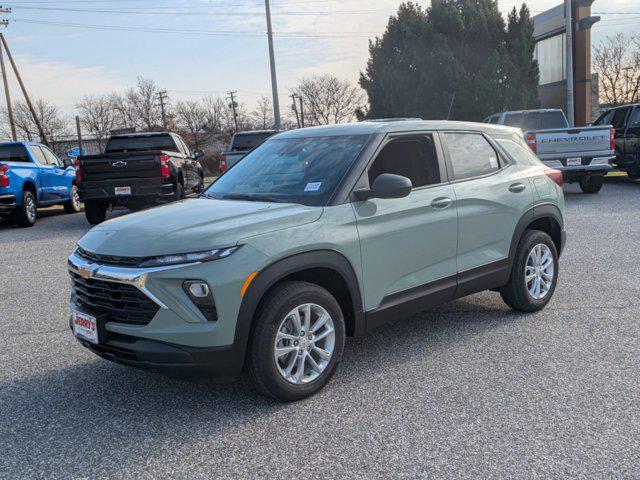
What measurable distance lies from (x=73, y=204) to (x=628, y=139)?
1465 cm

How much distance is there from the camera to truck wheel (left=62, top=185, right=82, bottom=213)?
15912 millimetres

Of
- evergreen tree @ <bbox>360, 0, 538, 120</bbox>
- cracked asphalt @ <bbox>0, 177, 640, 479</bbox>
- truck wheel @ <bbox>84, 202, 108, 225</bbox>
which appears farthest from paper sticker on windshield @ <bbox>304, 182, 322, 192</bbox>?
evergreen tree @ <bbox>360, 0, 538, 120</bbox>

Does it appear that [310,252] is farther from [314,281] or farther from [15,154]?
[15,154]

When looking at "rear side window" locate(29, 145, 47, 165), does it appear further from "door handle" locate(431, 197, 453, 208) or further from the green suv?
"door handle" locate(431, 197, 453, 208)

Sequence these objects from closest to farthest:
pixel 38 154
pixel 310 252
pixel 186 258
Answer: pixel 186 258, pixel 310 252, pixel 38 154

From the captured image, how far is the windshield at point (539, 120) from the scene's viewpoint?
15.5 metres

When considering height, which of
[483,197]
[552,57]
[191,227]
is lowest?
[483,197]

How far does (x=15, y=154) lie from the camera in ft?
47.3

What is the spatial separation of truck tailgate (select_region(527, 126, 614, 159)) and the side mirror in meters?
10.2

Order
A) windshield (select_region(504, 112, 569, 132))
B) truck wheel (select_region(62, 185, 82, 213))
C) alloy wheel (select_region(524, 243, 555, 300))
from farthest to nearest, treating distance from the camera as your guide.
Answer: truck wheel (select_region(62, 185, 82, 213))
windshield (select_region(504, 112, 569, 132))
alloy wheel (select_region(524, 243, 555, 300))

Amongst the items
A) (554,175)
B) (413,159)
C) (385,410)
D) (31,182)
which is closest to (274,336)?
(385,410)

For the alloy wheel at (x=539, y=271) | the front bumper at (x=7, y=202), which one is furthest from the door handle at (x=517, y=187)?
the front bumper at (x=7, y=202)

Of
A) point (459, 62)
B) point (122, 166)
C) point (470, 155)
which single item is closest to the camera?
point (470, 155)

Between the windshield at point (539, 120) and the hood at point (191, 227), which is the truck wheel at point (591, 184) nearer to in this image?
the windshield at point (539, 120)
